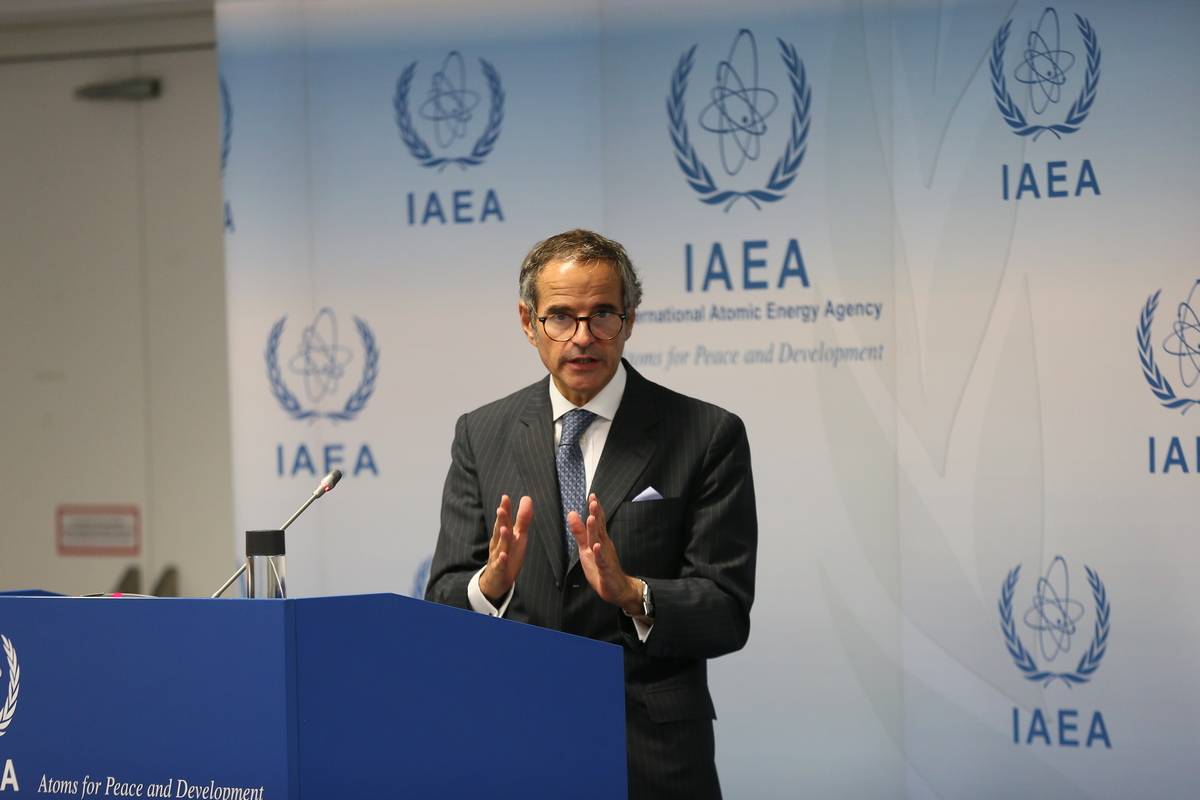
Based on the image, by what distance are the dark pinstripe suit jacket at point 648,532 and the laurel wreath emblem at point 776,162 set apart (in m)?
1.68

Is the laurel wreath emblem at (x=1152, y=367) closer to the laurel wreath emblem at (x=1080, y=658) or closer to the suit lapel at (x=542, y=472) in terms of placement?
the laurel wreath emblem at (x=1080, y=658)

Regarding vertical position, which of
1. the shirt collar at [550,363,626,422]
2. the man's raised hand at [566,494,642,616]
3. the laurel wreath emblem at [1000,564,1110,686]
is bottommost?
the laurel wreath emblem at [1000,564,1110,686]

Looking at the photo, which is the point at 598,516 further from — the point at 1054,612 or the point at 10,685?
the point at 1054,612

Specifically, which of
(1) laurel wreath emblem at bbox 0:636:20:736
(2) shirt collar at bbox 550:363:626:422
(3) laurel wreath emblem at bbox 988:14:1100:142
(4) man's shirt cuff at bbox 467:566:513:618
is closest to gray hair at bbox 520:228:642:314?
(2) shirt collar at bbox 550:363:626:422

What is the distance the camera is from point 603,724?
1.95 meters

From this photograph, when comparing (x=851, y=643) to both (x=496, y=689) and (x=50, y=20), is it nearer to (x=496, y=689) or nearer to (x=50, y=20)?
(x=496, y=689)

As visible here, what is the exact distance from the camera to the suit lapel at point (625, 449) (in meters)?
2.36

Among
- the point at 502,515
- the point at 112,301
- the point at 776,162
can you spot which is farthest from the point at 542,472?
the point at 112,301

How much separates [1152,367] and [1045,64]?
3.08 feet

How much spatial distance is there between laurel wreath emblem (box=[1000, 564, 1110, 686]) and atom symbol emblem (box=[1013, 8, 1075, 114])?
4.53 feet

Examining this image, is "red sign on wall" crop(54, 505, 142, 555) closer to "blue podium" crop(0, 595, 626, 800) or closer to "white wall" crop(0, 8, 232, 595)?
"white wall" crop(0, 8, 232, 595)

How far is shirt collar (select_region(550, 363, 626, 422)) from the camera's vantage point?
2465mm

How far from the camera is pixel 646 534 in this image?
2332 millimetres

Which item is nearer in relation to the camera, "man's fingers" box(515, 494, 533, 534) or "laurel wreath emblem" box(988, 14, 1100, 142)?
"man's fingers" box(515, 494, 533, 534)
